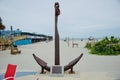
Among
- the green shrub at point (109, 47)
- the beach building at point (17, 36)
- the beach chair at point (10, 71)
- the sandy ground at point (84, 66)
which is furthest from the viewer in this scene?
the beach building at point (17, 36)

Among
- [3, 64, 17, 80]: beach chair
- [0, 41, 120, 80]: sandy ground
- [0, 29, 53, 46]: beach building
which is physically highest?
[0, 29, 53, 46]: beach building

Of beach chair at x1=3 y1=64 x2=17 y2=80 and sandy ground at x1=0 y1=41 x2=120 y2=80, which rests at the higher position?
beach chair at x1=3 y1=64 x2=17 y2=80

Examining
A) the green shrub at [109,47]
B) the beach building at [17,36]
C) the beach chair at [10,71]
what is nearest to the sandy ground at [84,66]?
the green shrub at [109,47]

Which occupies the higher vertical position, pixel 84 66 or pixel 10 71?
pixel 10 71

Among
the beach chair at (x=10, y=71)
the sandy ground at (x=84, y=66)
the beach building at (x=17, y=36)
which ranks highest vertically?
the beach building at (x=17, y=36)

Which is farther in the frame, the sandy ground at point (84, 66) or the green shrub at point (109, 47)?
the green shrub at point (109, 47)

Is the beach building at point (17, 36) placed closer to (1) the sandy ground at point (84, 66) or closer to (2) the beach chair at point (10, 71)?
(1) the sandy ground at point (84, 66)

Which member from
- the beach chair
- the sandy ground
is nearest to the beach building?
the sandy ground

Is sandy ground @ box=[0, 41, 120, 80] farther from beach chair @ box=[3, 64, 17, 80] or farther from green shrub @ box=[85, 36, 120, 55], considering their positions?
→ beach chair @ box=[3, 64, 17, 80]

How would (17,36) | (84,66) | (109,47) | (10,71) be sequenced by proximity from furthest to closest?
(17,36) → (109,47) → (84,66) → (10,71)

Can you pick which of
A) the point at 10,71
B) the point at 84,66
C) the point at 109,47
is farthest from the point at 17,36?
the point at 10,71

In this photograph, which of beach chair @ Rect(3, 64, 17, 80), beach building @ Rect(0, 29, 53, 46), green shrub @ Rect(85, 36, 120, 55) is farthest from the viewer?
beach building @ Rect(0, 29, 53, 46)

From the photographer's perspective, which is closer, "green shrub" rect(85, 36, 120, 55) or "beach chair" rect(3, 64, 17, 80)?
"beach chair" rect(3, 64, 17, 80)

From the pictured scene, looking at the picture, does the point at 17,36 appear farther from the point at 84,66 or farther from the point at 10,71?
the point at 10,71
